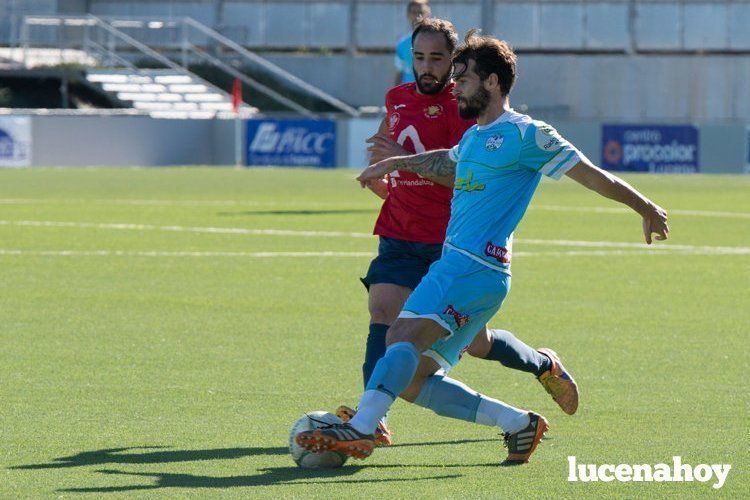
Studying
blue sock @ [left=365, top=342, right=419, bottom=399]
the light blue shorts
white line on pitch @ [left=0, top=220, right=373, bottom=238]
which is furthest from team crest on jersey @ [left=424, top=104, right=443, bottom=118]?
white line on pitch @ [left=0, top=220, right=373, bottom=238]

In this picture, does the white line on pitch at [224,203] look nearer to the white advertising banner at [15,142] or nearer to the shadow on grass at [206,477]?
the white advertising banner at [15,142]

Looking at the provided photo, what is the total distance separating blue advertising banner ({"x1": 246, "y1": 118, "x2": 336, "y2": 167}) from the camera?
4250 centimetres

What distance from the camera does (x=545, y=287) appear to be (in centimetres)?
1430

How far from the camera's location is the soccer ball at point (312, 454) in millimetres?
6918

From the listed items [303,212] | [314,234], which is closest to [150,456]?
[314,234]

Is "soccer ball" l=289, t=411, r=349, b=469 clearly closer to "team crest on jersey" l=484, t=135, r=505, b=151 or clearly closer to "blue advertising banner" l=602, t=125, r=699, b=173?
"team crest on jersey" l=484, t=135, r=505, b=151

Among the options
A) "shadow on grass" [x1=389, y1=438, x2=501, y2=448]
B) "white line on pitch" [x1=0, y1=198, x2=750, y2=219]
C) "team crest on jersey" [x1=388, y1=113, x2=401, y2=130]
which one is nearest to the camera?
"shadow on grass" [x1=389, y1=438, x2=501, y2=448]

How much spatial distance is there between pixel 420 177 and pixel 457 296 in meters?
1.25

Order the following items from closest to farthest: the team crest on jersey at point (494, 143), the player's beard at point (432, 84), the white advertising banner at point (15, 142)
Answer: the team crest on jersey at point (494, 143)
the player's beard at point (432, 84)
the white advertising banner at point (15, 142)

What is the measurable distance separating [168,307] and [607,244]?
754cm

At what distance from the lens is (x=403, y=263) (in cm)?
808

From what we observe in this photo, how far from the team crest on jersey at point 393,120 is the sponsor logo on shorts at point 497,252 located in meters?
1.37

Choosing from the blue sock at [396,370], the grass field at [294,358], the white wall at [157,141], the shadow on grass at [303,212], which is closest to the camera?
the grass field at [294,358]

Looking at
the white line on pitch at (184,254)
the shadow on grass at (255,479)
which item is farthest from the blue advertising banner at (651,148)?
the shadow on grass at (255,479)
